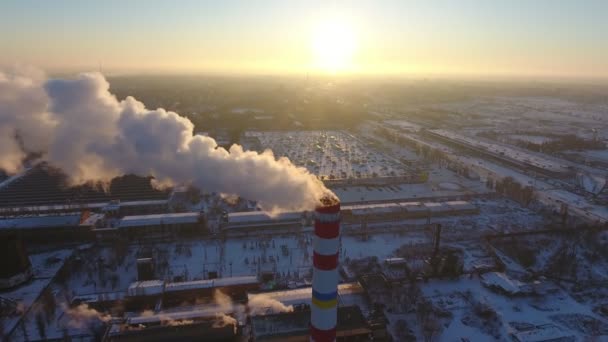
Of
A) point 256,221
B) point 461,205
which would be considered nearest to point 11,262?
point 256,221

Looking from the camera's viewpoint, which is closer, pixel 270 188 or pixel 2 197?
pixel 270 188

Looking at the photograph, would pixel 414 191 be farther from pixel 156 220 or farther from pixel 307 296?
pixel 156 220

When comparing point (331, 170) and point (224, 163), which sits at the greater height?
point (224, 163)

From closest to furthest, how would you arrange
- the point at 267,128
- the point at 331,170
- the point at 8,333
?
Answer: the point at 8,333 → the point at 331,170 → the point at 267,128

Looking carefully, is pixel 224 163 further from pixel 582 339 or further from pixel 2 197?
pixel 2 197

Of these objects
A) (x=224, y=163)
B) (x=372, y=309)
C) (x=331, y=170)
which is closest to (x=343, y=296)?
(x=372, y=309)

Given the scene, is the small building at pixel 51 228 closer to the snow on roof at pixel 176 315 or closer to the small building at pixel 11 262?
the small building at pixel 11 262

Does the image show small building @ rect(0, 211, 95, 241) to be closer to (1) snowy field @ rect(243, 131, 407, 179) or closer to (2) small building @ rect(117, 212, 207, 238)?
(2) small building @ rect(117, 212, 207, 238)

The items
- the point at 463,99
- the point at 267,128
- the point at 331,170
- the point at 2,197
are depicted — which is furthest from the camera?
the point at 463,99
